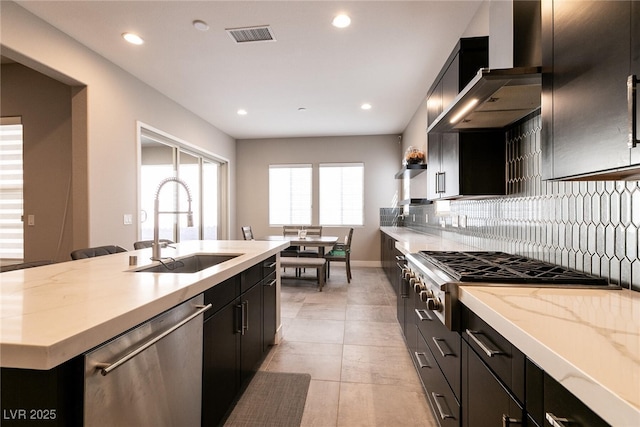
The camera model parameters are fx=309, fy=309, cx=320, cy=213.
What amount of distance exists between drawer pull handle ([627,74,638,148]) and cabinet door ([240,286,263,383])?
1823 mm

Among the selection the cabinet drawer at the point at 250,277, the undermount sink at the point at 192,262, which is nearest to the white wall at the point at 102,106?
the undermount sink at the point at 192,262

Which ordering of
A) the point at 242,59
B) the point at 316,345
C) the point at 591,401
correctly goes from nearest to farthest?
the point at 591,401 → the point at 316,345 → the point at 242,59

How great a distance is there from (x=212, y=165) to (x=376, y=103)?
11.9 feet

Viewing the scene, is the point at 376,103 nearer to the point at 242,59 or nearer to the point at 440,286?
the point at 242,59

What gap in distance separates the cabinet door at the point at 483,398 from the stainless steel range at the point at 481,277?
17 cm

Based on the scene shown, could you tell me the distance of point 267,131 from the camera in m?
6.61

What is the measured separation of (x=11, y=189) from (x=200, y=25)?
9.97 ft

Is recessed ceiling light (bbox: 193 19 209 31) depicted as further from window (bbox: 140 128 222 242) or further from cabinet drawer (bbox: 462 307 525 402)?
cabinet drawer (bbox: 462 307 525 402)

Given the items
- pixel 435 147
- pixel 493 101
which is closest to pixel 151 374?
pixel 493 101

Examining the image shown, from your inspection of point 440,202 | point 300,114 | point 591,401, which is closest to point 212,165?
point 300,114

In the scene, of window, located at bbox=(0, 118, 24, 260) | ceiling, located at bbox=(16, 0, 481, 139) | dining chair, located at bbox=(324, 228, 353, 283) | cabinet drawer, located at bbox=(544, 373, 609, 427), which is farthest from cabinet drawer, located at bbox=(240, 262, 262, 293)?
window, located at bbox=(0, 118, 24, 260)

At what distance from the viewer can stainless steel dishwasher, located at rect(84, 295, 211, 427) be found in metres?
0.84

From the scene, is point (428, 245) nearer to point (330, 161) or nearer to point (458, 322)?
point (458, 322)

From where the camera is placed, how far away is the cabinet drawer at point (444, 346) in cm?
136
